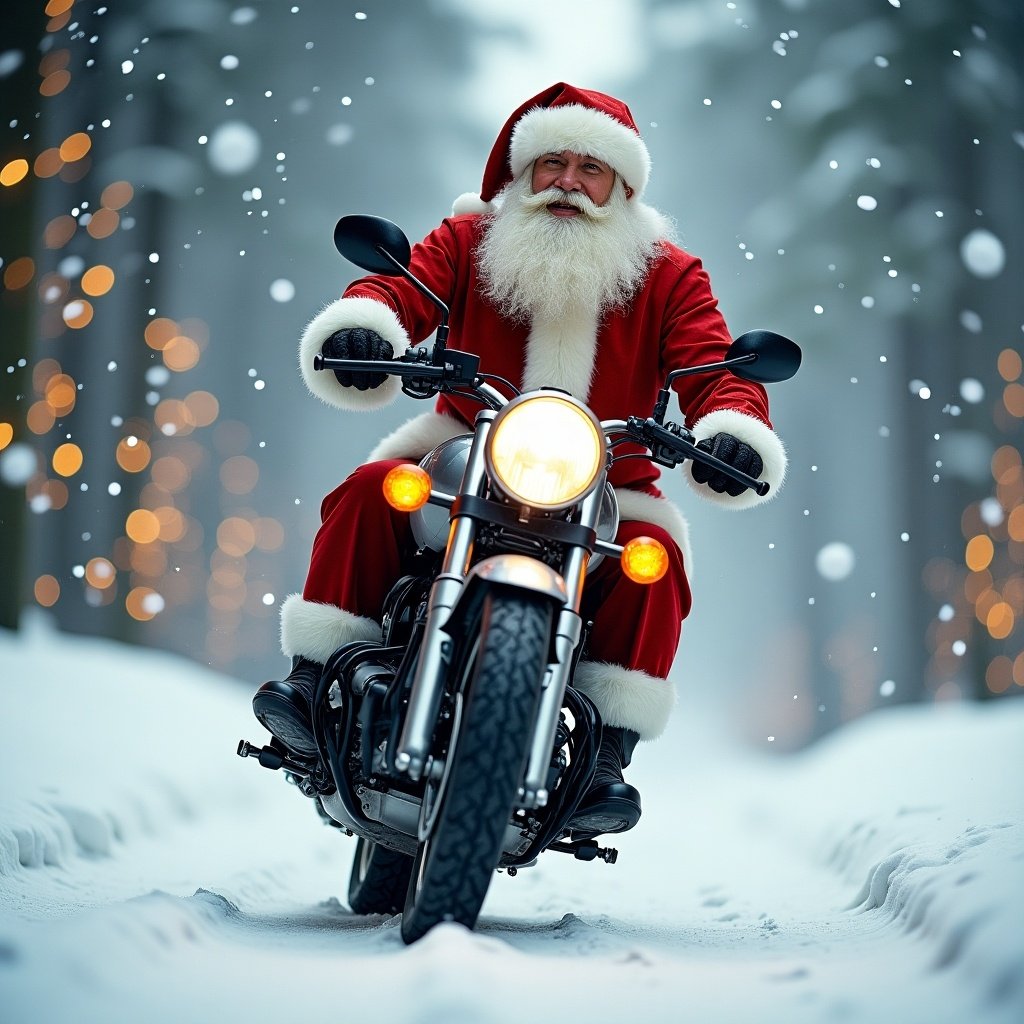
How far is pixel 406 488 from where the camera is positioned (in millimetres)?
1698

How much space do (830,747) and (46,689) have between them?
10.3 feet

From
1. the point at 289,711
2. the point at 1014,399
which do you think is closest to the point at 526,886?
the point at 289,711

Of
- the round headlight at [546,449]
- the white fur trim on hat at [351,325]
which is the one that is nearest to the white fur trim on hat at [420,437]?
the white fur trim on hat at [351,325]

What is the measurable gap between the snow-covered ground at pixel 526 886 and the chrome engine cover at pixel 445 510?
0.64 m

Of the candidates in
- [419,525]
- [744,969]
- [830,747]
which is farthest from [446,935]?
[830,747]

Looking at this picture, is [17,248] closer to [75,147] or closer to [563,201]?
[75,147]

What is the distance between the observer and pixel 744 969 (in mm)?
1500

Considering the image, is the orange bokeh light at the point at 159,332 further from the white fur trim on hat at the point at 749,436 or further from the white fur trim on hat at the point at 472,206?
the white fur trim on hat at the point at 749,436

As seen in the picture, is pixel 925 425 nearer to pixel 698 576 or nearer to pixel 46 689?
pixel 698 576

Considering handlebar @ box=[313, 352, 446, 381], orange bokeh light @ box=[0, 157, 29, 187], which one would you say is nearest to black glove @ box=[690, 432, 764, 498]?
handlebar @ box=[313, 352, 446, 381]

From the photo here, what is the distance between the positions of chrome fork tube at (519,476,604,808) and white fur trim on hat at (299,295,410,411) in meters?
0.46

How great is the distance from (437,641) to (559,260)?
105 centimetres

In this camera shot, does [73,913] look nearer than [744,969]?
No

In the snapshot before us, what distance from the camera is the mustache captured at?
7.92 ft
